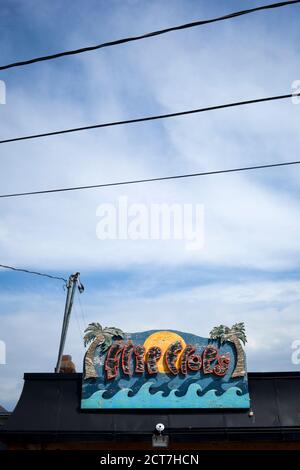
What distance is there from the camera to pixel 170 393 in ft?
49.0

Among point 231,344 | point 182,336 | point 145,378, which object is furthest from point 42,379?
point 231,344

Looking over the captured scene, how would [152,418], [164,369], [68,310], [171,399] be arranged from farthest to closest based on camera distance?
[68,310] → [164,369] → [171,399] → [152,418]

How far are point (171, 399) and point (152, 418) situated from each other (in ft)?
2.65

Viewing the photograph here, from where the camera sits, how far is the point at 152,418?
1450 cm

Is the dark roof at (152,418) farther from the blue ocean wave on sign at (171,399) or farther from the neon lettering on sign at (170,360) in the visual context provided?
the neon lettering on sign at (170,360)

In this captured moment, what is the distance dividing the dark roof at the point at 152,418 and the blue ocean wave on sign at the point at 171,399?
0.58ft

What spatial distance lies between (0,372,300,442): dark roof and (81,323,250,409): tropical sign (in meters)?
0.30

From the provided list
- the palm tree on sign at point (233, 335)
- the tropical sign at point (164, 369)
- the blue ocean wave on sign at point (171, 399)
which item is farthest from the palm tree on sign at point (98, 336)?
the palm tree on sign at point (233, 335)

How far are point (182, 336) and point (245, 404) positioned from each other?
2868 mm

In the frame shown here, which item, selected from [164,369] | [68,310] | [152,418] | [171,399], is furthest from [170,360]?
[68,310]

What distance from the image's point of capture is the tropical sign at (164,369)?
14.9m

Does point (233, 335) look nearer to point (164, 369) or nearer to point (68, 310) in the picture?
point (164, 369)
